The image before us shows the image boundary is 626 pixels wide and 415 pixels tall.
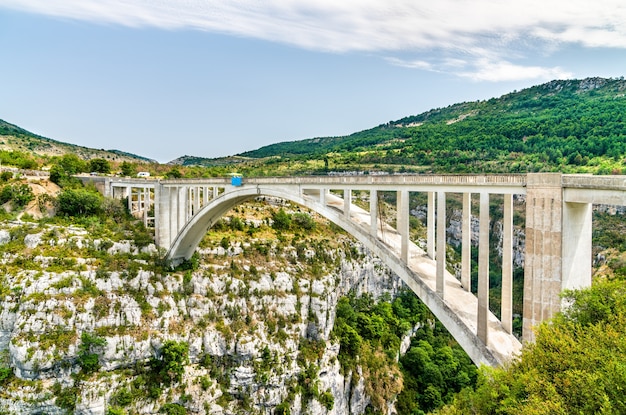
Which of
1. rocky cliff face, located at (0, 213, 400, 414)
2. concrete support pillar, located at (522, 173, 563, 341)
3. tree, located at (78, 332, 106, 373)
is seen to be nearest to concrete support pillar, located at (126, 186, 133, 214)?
rocky cliff face, located at (0, 213, 400, 414)

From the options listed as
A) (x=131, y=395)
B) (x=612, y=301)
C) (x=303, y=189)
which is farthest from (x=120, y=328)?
(x=612, y=301)

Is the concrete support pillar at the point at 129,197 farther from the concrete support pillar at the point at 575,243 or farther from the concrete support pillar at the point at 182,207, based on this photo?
the concrete support pillar at the point at 575,243

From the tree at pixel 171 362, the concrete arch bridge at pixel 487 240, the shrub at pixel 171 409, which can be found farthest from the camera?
the tree at pixel 171 362

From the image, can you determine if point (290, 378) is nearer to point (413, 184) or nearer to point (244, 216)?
point (244, 216)

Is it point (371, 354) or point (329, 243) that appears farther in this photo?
point (329, 243)

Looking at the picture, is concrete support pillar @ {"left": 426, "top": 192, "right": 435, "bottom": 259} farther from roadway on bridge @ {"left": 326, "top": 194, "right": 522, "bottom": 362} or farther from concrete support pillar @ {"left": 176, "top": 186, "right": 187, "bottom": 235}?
concrete support pillar @ {"left": 176, "top": 186, "right": 187, "bottom": 235}

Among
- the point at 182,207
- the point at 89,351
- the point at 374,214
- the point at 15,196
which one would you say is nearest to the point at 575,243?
the point at 374,214

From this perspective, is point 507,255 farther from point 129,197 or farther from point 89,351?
point 129,197

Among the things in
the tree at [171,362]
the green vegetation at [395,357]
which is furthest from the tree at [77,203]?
A: the green vegetation at [395,357]
